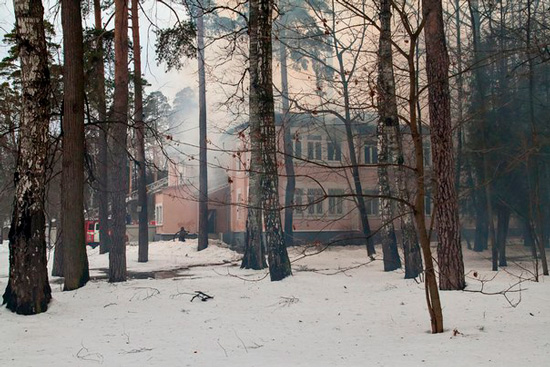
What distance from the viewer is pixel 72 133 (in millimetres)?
11273

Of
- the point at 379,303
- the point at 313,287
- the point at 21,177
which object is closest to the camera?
the point at 21,177

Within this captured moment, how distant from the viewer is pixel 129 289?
12062mm

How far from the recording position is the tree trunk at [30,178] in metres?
9.43

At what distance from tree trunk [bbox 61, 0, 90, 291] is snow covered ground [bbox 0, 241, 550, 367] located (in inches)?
46.1

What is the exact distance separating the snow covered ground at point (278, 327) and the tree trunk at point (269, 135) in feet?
3.32

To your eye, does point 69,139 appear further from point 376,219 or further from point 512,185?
point 376,219

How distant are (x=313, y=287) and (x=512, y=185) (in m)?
16.2

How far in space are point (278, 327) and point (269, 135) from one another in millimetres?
5782

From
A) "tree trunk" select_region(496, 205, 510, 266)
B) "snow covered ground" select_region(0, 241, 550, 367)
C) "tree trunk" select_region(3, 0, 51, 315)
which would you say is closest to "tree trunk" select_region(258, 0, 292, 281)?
"snow covered ground" select_region(0, 241, 550, 367)

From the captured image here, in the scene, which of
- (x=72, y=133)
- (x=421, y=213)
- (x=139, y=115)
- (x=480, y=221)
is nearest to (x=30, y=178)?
(x=72, y=133)

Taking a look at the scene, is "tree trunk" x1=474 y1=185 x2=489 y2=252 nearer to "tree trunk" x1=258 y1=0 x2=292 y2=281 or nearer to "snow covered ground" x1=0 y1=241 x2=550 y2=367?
"tree trunk" x1=258 y1=0 x2=292 y2=281

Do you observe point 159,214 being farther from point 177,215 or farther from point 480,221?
point 480,221

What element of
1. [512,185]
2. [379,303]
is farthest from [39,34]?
[512,185]

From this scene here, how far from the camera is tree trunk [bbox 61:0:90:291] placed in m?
11.2
